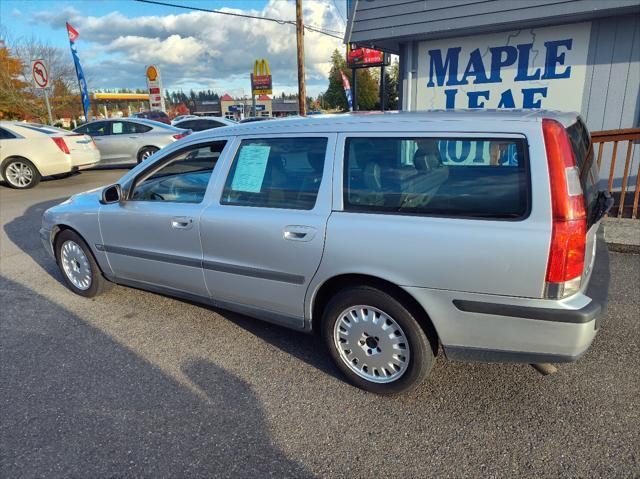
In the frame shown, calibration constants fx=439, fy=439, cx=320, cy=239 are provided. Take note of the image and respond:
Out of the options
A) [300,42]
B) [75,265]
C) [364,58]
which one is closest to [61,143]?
[75,265]

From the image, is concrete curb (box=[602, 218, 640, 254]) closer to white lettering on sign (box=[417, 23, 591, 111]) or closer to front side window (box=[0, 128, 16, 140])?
white lettering on sign (box=[417, 23, 591, 111])

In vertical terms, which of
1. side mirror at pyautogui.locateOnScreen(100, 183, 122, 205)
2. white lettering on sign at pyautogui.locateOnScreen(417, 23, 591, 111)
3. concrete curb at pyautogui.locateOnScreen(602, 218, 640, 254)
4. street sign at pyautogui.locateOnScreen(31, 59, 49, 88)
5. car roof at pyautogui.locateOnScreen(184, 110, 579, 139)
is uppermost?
street sign at pyautogui.locateOnScreen(31, 59, 49, 88)

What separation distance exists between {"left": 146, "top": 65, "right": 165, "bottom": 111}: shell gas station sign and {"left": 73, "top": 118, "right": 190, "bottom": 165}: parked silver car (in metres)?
13.4

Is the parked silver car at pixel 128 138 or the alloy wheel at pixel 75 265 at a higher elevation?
the parked silver car at pixel 128 138

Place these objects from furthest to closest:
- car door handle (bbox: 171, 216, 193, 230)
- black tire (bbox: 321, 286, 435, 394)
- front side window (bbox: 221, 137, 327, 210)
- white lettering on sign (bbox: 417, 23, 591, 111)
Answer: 1. white lettering on sign (bbox: 417, 23, 591, 111)
2. car door handle (bbox: 171, 216, 193, 230)
3. front side window (bbox: 221, 137, 327, 210)
4. black tire (bbox: 321, 286, 435, 394)

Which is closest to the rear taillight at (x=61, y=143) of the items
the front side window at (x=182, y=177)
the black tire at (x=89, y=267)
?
the black tire at (x=89, y=267)

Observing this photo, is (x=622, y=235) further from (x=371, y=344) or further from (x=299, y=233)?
(x=299, y=233)

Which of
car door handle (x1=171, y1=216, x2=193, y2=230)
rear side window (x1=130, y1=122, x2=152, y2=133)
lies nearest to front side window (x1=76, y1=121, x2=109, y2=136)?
rear side window (x1=130, y1=122, x2=152, y2=133)

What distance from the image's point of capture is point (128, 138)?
1215cm

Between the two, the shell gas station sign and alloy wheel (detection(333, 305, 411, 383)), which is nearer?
alloy wheel (detection(333, 305, 411, 383))

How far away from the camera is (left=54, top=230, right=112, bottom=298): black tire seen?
399cm

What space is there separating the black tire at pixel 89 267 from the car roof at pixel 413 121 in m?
2.04

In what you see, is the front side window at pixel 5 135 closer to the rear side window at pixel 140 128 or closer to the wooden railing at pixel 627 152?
the rear side window at pixel 140 128

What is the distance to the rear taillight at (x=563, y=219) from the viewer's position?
6.61ft
